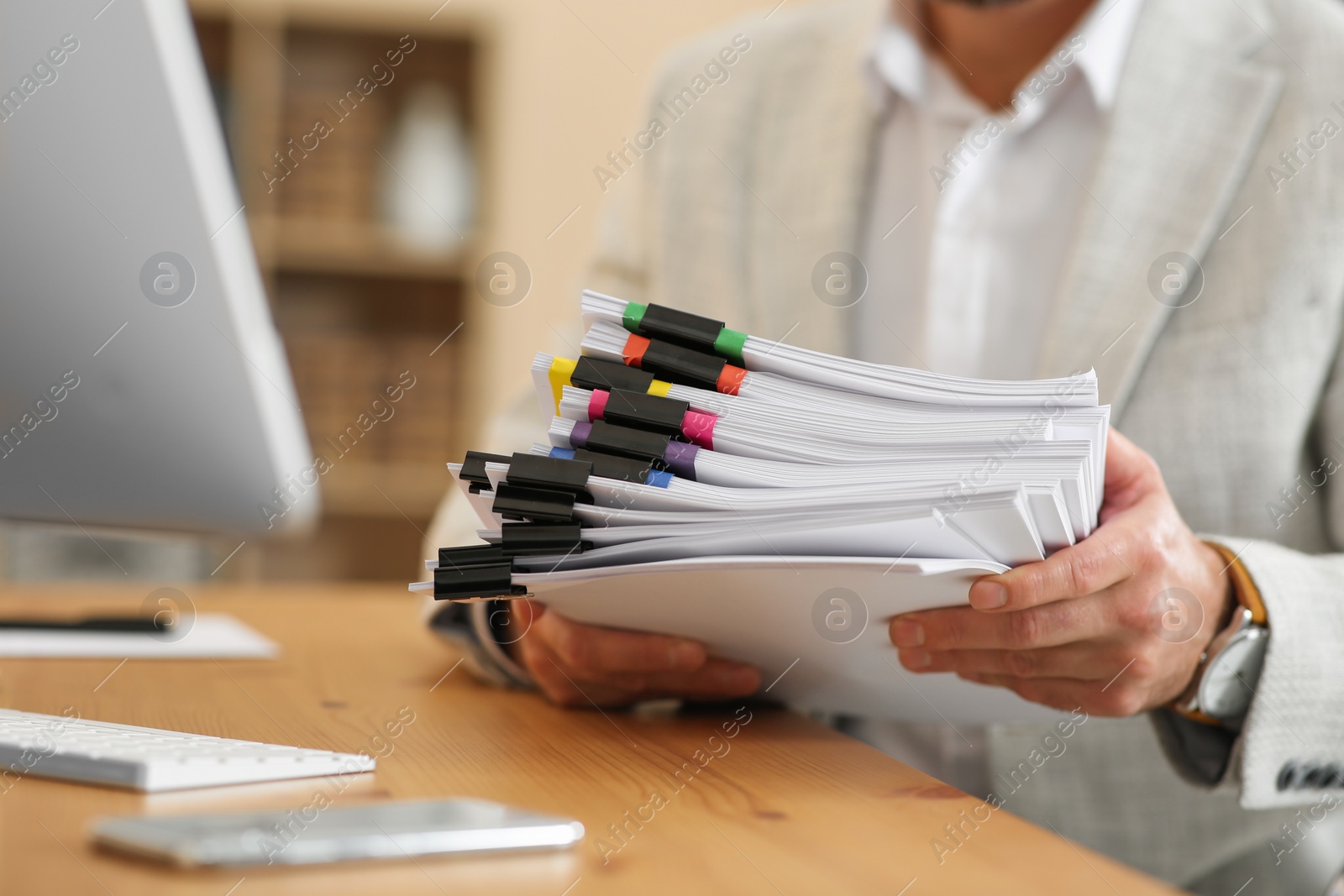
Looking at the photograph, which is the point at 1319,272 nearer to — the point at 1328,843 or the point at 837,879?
the point at 1328,843

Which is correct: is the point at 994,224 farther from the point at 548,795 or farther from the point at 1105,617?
the point at 548,795

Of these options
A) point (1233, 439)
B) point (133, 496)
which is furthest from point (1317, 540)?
point (133, 496)

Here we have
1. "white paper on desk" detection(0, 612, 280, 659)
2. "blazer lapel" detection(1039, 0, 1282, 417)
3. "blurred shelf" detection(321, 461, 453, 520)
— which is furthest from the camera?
"blurred shelf" detection(321, 461, 453, 520)

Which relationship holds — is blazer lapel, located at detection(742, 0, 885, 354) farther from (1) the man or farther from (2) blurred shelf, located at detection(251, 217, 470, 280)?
(2) blurred shelf, located at detection(251, 217, 470, 280)

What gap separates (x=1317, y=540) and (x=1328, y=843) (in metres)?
0.25

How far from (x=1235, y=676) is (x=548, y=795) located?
0.45 meters

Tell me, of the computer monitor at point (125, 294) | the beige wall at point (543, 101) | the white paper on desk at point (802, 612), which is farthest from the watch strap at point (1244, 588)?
the beige wall at point (543, 101)

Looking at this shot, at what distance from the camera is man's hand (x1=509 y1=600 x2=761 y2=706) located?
0.65 metres

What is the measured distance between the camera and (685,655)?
0.64 metres

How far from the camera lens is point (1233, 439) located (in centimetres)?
95

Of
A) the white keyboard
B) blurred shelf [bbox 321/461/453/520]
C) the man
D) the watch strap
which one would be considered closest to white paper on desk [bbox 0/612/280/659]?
the man

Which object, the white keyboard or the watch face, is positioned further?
the watch face

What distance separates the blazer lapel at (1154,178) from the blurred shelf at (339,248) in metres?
2.14

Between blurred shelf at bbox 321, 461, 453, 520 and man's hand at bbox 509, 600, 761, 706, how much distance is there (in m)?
2.22
